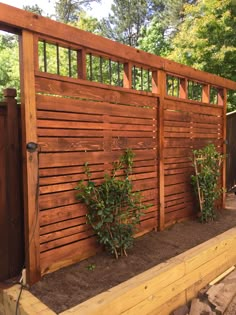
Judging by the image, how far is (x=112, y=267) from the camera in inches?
90.4

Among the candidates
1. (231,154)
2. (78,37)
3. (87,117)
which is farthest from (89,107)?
(231,154)

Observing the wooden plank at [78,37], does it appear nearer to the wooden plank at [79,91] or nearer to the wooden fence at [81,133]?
the wooden fence at [81,133]

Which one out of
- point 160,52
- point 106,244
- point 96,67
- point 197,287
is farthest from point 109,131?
point 160,52

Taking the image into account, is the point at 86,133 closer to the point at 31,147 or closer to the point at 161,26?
the point at 31,147

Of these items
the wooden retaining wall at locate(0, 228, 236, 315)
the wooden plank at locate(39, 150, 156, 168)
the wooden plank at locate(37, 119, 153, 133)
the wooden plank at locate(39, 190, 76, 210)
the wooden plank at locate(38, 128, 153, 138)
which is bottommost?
the wooden retaining wall at locate(0, 228, 236, 315)

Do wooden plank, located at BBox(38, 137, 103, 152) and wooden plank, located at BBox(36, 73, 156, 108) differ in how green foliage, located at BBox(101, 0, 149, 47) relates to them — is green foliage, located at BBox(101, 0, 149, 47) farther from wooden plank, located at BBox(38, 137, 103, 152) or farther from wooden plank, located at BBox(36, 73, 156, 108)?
wooden plank, located at BBox(38, 137, 103, 152)

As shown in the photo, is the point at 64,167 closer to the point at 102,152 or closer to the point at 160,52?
the point at 102,152

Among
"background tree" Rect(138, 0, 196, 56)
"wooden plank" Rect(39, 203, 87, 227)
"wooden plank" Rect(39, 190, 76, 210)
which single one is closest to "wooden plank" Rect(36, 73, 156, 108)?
"wooden plank" Rect(39, 190, 76, 210)

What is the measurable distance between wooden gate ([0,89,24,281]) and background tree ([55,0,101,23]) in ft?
46.3

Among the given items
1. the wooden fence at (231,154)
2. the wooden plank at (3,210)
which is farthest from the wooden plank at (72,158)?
the wooden fence at (231,154)

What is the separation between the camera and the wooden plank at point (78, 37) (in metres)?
1.82

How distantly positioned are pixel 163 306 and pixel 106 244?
66 cm

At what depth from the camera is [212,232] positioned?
3156 millimetres

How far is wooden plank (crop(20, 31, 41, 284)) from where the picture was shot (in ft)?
6.34
